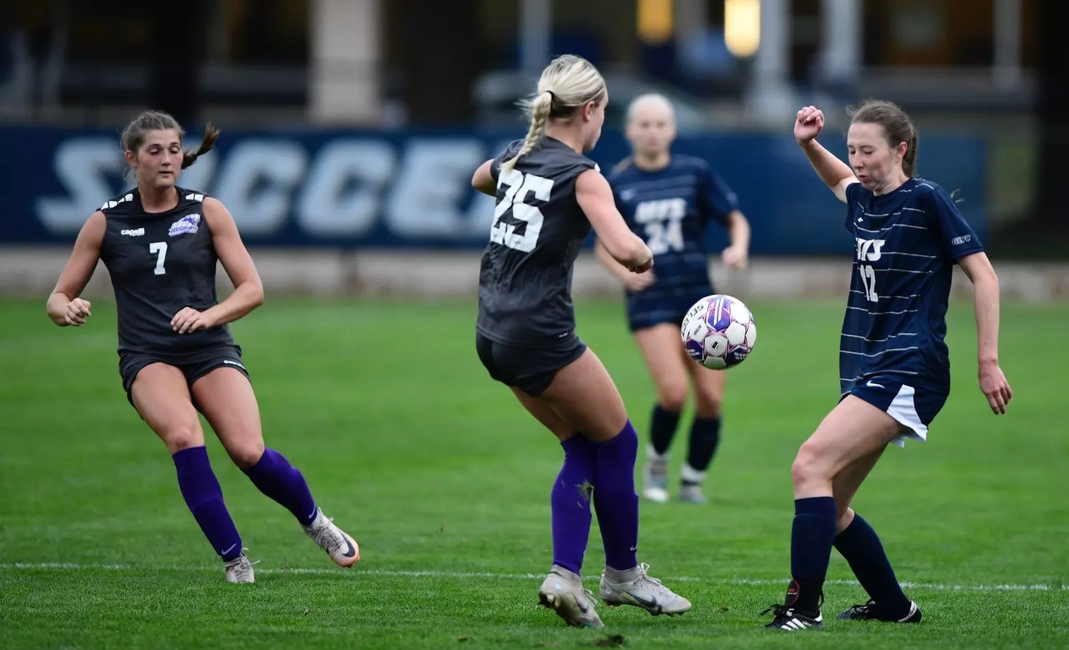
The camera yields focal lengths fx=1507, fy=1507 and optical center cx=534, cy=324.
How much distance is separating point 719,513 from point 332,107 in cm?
1848

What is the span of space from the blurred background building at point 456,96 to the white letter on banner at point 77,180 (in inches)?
1.2

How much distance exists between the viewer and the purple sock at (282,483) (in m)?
6.91

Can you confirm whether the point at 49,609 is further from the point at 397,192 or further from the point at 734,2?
the point at 734,2

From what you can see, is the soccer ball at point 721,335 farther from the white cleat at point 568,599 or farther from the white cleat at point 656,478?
the white cleat at point 656,478

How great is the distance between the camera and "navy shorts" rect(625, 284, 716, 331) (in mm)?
9625

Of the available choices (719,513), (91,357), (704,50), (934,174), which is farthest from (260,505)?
(704,50)

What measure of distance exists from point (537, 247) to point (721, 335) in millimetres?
1123

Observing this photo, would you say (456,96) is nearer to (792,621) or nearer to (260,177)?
(260,177)

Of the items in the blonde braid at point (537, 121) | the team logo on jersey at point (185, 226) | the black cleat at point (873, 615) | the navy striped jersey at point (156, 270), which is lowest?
the black cleat at point (873, 615)

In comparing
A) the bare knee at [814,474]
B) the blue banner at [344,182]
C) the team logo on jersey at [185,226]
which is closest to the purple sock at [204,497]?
the team logo on jersey at [185,226]

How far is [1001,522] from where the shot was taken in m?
9.01

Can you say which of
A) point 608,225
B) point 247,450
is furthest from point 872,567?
point 247,450

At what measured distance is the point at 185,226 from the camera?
694 cm

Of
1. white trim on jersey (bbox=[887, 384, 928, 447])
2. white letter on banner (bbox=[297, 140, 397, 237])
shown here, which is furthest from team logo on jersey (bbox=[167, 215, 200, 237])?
white letter on banner (bbox=[297, 140, 397, 237])
